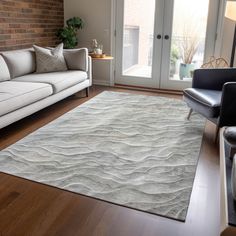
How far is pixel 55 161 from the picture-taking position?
7.72 feet

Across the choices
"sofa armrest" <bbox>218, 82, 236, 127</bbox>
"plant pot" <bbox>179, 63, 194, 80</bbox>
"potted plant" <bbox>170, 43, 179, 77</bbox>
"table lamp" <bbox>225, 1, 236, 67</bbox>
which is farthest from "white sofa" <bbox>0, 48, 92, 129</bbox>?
"table lamp" <bbox>225, 1, 236, 67</bbox>

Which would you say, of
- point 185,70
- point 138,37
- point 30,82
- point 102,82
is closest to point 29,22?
point 30,82

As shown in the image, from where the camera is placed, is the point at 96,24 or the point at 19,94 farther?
the point at 96,24

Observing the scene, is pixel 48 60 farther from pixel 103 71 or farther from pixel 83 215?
pixel 83 215

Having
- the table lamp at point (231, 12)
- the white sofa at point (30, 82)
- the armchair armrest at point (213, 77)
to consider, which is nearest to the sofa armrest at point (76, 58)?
the white sofa at point (30, 82)

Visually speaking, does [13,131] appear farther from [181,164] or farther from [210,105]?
[210,105]

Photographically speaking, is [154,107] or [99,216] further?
[154,107]

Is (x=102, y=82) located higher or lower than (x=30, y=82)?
lower

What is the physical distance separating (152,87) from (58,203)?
3465 mm

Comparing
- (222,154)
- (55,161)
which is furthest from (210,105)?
(55,161)

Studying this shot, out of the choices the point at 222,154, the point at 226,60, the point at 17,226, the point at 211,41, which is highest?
the point at 211,41

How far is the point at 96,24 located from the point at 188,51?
168 centimetres

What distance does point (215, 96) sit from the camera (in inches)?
116

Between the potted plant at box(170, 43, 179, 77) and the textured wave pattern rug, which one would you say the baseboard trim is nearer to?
the potted plant at box(170, 43, 179, 77)
